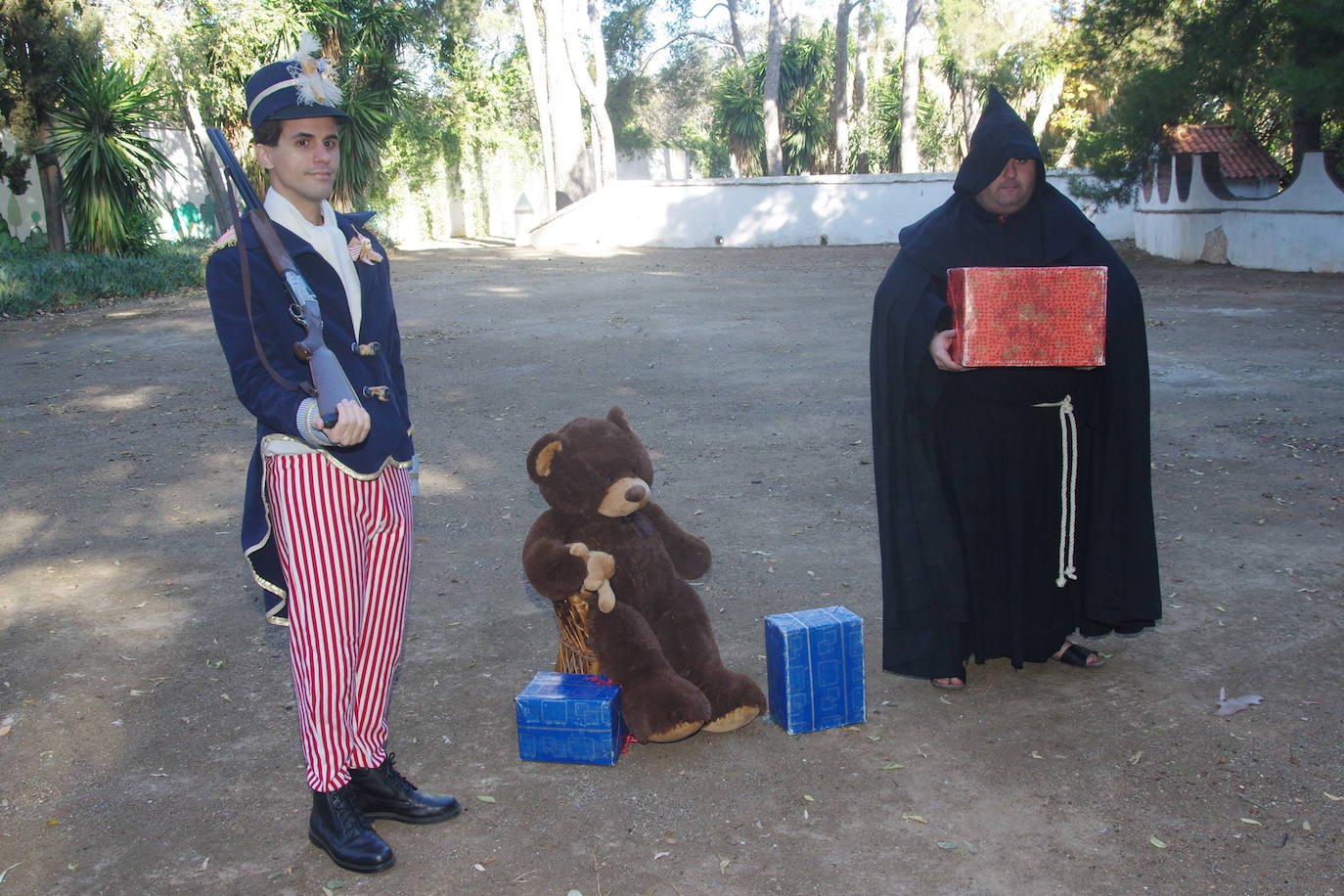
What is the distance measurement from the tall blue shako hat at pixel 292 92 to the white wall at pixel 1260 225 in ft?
60.9

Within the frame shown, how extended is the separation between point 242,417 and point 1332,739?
8005 millimetres

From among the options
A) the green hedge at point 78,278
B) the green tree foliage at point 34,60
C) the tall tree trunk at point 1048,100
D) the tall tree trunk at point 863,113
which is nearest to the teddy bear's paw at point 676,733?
the green hedge at point 78,278

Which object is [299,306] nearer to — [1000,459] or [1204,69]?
[1000,459]

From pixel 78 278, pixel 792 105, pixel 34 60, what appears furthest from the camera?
pixel 792 105

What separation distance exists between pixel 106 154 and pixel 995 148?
62.2ft

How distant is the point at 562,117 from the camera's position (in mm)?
32531

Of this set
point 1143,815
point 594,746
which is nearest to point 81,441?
point 594,746

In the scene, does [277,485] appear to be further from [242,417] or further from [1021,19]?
[1021,19]

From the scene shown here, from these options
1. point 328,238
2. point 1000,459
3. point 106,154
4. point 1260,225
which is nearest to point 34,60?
point 106,154

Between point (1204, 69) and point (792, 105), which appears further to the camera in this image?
point (792, 105)

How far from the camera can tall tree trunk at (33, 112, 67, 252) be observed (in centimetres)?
1869

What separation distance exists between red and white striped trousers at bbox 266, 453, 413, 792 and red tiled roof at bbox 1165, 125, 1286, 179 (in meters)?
21.4

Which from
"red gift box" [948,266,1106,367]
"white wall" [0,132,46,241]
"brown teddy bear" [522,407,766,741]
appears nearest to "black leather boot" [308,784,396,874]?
"brown teddy bear" [522,407,766,741]

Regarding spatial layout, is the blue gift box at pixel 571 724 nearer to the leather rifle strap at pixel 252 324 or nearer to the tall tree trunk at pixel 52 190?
the leather rifle strap at pixel 252 324
